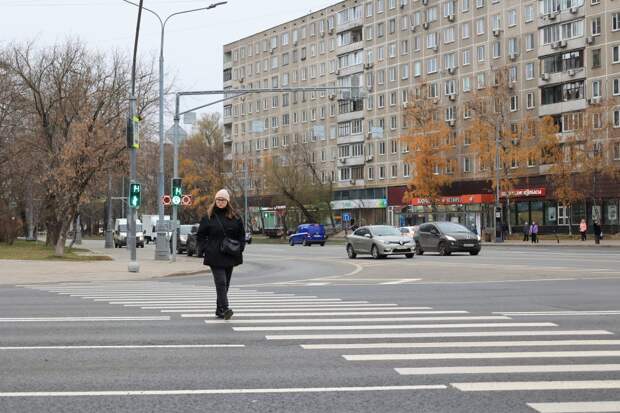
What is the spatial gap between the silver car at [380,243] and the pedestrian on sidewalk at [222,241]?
87.7 ft

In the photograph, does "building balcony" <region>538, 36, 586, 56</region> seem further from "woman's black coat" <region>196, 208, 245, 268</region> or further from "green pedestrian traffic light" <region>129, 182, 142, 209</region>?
"woman's black coat" <region>196, 208, 245, 268</region>

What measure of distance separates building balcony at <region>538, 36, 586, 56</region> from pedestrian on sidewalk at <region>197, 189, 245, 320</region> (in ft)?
216

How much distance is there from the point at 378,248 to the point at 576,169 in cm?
3400

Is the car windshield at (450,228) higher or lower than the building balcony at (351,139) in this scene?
lower

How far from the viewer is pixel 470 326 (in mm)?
11820

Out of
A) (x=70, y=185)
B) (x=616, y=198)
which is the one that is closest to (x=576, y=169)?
(x=616, y=198)

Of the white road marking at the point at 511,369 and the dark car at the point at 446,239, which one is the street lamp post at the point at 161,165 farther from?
the white road marking at the point at 511,369

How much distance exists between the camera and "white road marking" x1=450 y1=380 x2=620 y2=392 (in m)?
7.36

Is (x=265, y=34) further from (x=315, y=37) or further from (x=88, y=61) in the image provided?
(x=88, y=61)

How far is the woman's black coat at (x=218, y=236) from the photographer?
41.8ft

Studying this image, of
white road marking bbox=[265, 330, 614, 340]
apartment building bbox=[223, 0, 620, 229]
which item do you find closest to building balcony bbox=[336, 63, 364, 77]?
apartment building bbox=[223, 0, 620, 229]

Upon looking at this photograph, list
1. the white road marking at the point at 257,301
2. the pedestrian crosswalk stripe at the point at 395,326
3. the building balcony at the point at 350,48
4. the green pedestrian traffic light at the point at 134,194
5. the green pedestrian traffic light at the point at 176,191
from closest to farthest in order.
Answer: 1. the pedestrian crosswalk stripe at the point at 395,326
2. the white road marking at the point at 257,301
3. the green pedestrian traffic light at the point at 134,194
4. the green pedestrian traffic light at the point at 176,191
5. the building balcony at the point at 350,48

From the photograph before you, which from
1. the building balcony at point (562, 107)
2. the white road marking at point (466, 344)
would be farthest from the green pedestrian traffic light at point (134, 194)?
the building balcony at point (562, 107)

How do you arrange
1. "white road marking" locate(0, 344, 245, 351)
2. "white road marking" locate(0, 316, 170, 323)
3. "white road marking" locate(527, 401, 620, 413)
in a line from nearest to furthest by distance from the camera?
"white road marking" locate(527, 401, 620, 413) < "white road marking" locate(0, 344, 245, 351) < "white road marking" locate(0, 316, 170, 323)
